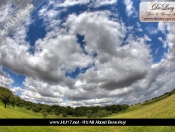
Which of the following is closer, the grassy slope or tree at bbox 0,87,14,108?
the grassy slope

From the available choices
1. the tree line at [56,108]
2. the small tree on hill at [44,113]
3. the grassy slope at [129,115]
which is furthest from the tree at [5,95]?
the small tree on hill at [44,113]

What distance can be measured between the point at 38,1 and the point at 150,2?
527cm

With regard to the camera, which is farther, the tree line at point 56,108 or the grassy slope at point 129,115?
the tree line at point 56,108

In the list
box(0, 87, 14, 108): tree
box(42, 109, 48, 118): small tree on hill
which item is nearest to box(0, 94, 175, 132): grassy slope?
box(42, 109, 48, 118): small tree on hill

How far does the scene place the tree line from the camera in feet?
35.2

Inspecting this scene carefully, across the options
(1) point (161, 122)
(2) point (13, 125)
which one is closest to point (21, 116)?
(2) point (13, 125)

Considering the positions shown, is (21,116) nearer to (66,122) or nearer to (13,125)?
(13,125)

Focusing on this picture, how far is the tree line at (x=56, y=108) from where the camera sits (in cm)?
1073

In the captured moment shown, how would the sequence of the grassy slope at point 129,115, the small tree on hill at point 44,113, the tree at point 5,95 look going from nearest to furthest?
the grassy slope at point 129,115 → the small tree on hill at point 44,113 → the tree at point 5,95

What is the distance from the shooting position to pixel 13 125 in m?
9.24

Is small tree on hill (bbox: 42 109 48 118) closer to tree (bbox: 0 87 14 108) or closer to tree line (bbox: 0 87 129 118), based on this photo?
tree line (bbox: 0 87 129 118)

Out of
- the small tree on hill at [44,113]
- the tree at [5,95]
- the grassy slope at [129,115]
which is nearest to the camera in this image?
the grassy slope at [129,115]

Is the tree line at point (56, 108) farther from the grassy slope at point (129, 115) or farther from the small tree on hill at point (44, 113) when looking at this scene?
the grassy slope at point (129, 115)

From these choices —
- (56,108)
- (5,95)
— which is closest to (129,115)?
(56,108)
